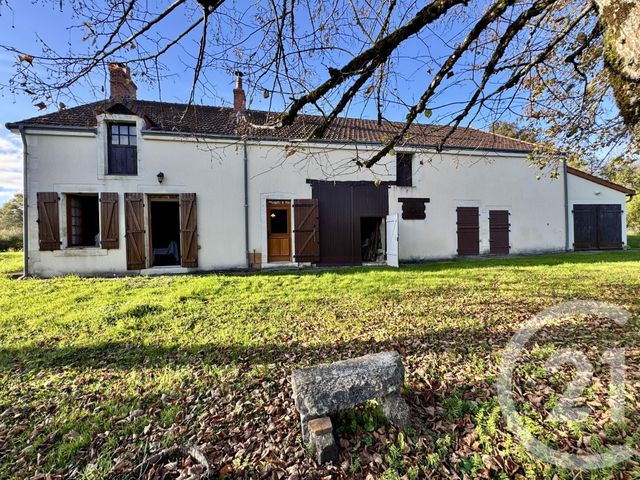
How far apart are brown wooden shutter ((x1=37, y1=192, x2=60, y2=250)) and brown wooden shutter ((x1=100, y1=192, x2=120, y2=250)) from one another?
1115 mm

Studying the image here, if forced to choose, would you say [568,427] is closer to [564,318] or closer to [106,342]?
[564,318]

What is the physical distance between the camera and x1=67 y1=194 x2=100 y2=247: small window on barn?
841 cm

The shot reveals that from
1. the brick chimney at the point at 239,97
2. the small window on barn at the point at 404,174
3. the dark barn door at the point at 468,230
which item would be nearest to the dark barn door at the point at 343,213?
the small window on barn at the point at 404,174

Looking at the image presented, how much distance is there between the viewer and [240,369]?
9.57 feet

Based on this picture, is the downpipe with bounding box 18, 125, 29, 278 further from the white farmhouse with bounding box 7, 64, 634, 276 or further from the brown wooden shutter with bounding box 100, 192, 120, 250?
the brown wooden shutter with bounding box 100, 192, 120, 250

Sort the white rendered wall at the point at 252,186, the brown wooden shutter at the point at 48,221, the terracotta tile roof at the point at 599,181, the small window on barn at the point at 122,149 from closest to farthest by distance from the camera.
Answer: the brown wooden shutter at the point at 48,221 < the white rendered wall at the point at 252,186 < the small window on barn at the point at 122,149 < the terracotta tile roof at the point at 599,181

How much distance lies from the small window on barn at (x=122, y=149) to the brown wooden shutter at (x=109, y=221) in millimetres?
849

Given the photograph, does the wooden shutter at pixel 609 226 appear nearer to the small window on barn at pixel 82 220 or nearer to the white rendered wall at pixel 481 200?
the white rendered wall at pixel 481 200

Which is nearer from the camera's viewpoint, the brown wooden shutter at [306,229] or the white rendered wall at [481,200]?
the brown wooden shutter at [306,229]

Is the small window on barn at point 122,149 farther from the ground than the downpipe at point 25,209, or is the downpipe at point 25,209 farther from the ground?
the small window on barn at point 122,149

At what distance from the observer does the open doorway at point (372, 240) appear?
10469 mm

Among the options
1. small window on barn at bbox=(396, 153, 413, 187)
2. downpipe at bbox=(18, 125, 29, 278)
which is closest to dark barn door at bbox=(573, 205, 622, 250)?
small window on barn at bbox=(396, 153, 413, 187)

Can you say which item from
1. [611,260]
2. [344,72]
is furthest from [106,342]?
[611,260]

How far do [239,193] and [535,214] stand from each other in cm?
1136
